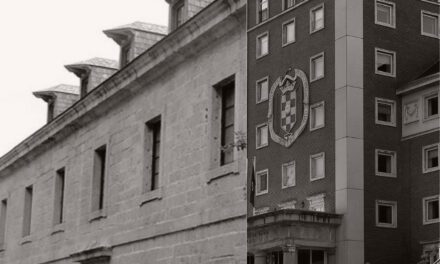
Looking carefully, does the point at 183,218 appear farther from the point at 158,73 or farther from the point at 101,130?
the point at 101,130

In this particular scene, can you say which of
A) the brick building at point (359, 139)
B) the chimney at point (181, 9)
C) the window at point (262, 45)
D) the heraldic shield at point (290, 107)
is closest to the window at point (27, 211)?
the chimney at point (181, 9)

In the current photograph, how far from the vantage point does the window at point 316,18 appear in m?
6.70

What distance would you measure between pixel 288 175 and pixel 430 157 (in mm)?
1390

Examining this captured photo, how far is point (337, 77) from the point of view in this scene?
6.32 meters

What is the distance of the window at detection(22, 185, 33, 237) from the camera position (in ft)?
82.6

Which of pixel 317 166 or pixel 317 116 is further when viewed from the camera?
pixel 317 116

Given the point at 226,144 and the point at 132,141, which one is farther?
the point at 132,141

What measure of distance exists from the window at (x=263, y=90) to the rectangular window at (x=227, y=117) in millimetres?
5844

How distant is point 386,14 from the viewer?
618 cm

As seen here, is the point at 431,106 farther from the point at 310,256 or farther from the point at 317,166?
the point at 310,256

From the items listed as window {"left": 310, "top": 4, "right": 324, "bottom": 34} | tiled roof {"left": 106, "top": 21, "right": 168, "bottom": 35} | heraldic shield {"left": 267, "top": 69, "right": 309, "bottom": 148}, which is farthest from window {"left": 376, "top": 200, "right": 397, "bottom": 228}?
tiled roof {"left": 106, "top": 21, "right": 168, "bottom": 35}

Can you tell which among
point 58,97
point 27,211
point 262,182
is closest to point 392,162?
point 262,182

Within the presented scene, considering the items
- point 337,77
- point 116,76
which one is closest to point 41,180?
point 116,76

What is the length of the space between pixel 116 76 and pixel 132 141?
1501mm
